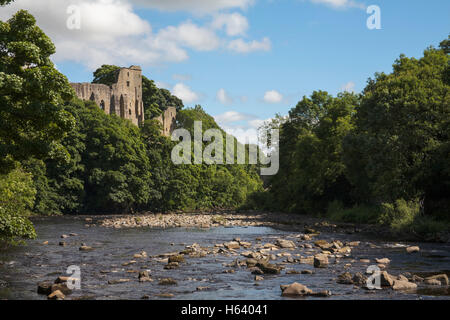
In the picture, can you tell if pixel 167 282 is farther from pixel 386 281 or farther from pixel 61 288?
pixel 386 281

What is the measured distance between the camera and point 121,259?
2241 centimetres

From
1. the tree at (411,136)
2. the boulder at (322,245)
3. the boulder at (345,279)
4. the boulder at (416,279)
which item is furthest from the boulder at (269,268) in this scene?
the tree at (411,136)

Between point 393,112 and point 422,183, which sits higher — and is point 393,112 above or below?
above

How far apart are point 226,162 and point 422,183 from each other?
74680mm

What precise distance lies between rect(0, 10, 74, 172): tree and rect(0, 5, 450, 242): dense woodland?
4 cm

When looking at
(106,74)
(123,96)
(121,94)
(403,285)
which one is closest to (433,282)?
(403,285)

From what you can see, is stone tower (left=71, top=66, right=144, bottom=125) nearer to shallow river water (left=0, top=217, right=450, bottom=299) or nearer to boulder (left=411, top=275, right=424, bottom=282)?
shallow river water (left=0, top=217, right=450, bottom=299)

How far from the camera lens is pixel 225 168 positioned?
103688 mm

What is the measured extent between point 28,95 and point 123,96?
78.4 meters

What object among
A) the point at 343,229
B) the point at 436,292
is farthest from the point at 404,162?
the point at 436,292

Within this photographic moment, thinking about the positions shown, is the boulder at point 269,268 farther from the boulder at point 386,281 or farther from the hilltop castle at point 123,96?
the hilltop castle at point 123,96

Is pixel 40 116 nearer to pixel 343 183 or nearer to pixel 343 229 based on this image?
pixel 343 229

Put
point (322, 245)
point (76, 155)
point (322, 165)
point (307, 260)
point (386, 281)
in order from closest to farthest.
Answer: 1. point (386, 281)
2. point (307, 260)
3. point (322, 245)
4. point (322, 165)
5. point (76, 155)
